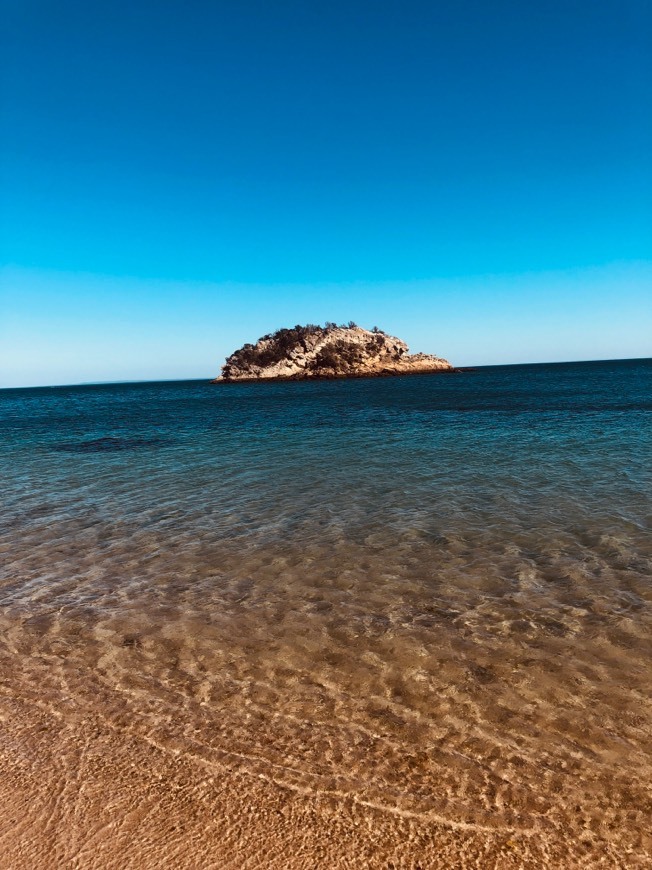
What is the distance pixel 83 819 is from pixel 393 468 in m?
14.2

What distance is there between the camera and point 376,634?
612 cm

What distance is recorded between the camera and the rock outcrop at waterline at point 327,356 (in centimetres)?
13275

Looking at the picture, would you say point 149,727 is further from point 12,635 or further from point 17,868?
point 12,635

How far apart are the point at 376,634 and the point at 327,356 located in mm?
128358

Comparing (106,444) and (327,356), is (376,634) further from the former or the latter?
(327,356)

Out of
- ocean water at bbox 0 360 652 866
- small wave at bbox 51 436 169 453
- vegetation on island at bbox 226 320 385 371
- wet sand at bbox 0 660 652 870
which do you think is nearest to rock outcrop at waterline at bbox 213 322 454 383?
vegetation on island at bbox 226 320 385 371

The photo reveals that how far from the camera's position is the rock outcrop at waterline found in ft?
436

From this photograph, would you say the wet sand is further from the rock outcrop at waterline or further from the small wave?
the rock outcrop at waterline

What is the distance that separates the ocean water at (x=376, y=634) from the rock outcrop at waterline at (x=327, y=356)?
393 feet

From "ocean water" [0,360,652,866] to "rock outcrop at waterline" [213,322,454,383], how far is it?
4714 inches

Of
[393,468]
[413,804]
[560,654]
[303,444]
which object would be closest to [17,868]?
[413,804]

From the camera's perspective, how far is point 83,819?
349 cm

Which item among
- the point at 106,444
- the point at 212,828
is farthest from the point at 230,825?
the point at 106,444

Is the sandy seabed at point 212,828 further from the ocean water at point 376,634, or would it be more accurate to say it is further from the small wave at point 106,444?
the small wave at point 106,444
